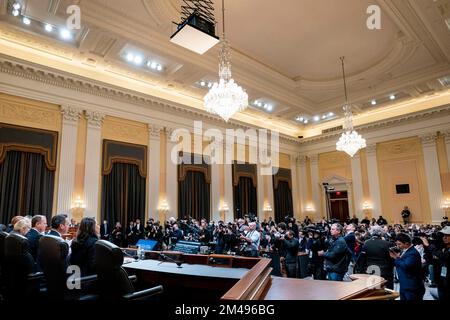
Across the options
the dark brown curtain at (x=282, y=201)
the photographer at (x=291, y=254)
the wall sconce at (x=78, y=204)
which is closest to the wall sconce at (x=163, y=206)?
the wall sconce at (x=78, y=204)

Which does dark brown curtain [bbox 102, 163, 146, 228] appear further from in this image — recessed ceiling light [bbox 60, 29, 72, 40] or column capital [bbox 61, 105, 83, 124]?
recessed ceiling light [bbox 60, 29, 72, 40]

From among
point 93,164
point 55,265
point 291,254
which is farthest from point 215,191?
point 55,265

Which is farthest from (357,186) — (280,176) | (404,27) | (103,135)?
(103,135)

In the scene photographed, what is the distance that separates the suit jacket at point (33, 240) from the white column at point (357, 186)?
586 inches

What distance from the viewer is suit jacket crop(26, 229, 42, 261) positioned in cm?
343

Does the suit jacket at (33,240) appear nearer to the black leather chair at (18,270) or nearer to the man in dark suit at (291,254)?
the black leather chair at (18,270)

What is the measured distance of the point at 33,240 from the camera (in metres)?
3.48

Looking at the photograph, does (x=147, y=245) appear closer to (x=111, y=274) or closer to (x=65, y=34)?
(x=111, y=274)

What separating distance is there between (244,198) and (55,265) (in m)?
12.2

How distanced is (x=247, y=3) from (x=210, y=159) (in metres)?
6.78

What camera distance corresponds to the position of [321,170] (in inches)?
685

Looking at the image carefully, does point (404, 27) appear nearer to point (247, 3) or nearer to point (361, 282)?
point (247, 3)

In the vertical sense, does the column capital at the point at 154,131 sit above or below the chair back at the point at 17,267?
above

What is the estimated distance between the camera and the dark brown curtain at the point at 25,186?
810 cm
